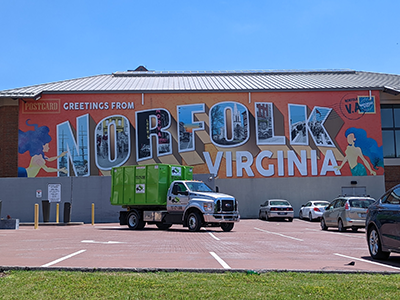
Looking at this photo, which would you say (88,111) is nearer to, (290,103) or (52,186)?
(52,186)

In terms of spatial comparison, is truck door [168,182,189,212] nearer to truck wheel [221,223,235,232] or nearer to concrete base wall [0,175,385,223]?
truck wheel [221,223,235,232]

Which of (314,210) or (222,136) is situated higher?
(222,136)

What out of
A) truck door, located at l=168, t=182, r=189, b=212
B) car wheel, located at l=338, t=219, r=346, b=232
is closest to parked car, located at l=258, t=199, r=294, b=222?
car wheel, located at l=338, t=219, r=346, b=232

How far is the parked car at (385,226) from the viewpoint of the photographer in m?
9.85

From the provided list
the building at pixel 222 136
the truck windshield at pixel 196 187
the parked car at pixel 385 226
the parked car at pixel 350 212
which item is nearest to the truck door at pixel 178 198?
the truck windshield at pixel 196 187

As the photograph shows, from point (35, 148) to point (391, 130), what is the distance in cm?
2924

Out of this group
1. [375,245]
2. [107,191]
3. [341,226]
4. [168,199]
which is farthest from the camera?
[107,191]

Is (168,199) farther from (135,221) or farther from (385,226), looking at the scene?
(385,226)

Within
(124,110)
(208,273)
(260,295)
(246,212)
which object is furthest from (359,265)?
(124,110)

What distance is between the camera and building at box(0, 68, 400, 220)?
37.4 metres

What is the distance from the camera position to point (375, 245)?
1070cm

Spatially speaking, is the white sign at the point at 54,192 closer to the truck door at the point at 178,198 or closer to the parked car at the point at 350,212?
the truck door at the point at 178,198

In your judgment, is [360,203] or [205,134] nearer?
[360,203]

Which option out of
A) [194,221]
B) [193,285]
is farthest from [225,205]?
[193,285]
